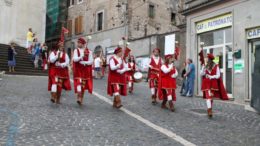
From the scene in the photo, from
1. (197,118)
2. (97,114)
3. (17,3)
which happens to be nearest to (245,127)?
(197,118)

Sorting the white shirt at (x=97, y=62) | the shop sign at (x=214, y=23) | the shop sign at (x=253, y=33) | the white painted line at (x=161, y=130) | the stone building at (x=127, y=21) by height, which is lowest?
the white painted line at (x=161, y=130)

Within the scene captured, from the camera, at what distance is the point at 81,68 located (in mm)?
12453

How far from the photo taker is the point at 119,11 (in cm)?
3912

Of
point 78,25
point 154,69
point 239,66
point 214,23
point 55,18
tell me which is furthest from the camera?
point 55,18

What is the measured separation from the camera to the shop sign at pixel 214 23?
18425mm

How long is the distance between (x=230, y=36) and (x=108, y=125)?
1067 cm

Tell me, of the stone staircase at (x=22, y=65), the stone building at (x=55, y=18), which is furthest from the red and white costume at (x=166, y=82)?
the stone building at (x=55, y=18)

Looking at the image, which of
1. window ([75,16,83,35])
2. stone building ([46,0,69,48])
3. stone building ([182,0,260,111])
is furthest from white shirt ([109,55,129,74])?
stone building ([46,0,69,48])

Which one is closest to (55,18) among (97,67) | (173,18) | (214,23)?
(173,18)

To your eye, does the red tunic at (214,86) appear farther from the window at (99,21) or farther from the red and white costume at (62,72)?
the window at (99,21)

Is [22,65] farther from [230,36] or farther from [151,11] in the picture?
[230,36]

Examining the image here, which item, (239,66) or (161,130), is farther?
(239,66)

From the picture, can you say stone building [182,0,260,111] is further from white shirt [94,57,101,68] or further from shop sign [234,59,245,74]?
white shirt [94,57,101,68]

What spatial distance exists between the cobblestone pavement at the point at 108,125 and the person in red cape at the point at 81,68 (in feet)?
1.87
